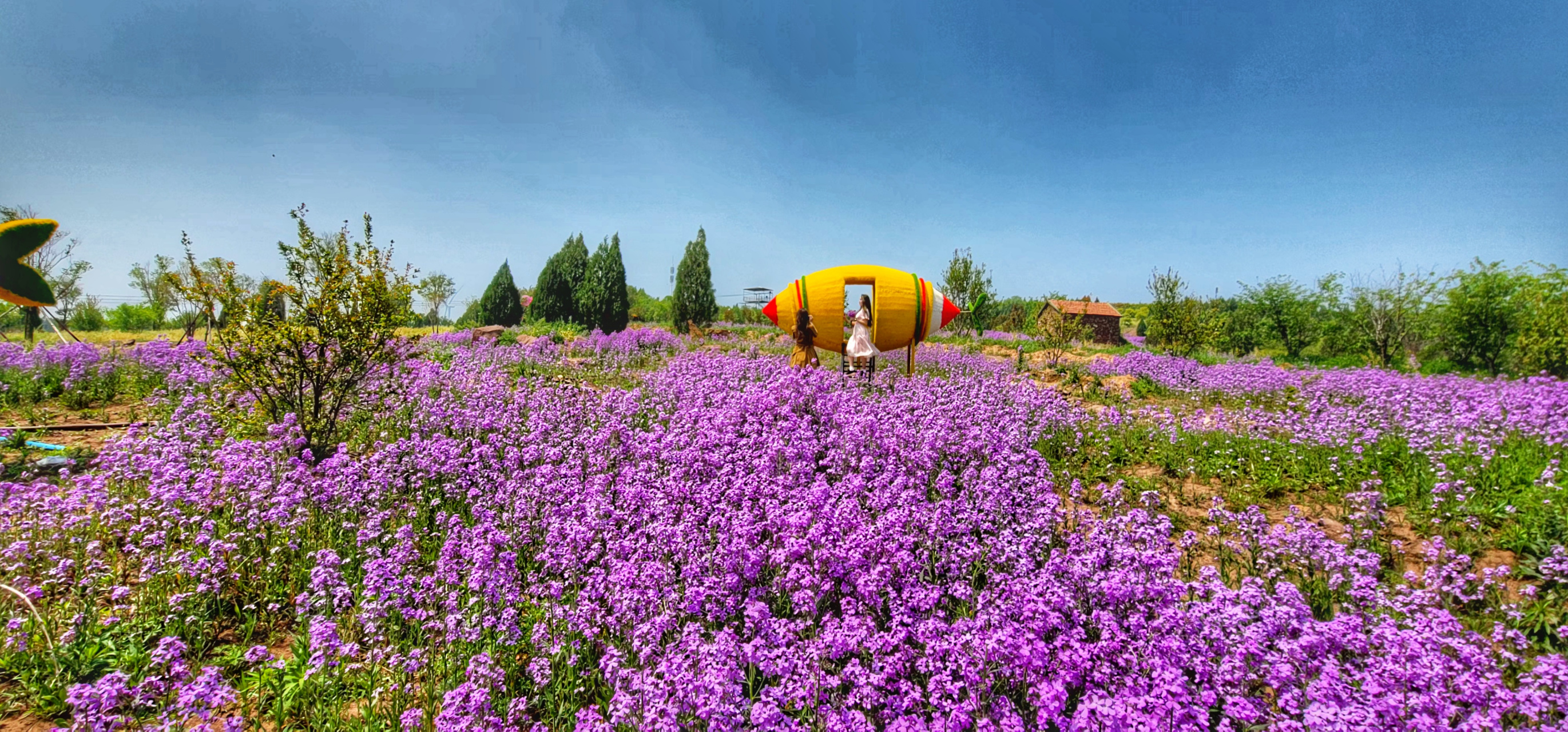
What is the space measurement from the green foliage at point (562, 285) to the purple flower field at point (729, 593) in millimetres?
32695

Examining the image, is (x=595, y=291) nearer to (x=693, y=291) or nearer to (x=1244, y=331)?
(x=693, y=291)

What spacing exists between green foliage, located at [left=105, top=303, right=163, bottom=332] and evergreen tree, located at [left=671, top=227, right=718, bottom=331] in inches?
2166

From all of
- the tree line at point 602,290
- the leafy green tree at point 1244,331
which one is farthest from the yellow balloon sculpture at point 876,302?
the leafy green tree at point 1244,331

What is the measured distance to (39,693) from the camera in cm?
316

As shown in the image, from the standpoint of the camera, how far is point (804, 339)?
1223 cm

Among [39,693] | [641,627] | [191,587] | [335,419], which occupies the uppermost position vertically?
[335,419]

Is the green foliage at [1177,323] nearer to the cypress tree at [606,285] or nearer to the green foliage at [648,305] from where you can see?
the cypress tree at [606,285]

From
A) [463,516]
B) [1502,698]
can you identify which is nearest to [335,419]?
[463,516]

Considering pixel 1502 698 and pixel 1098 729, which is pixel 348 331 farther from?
pixel 1502 698

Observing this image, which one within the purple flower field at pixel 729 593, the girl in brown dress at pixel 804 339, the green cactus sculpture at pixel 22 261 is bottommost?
the purple flower field at pixel 729 593

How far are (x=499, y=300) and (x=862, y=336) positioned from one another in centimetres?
3962

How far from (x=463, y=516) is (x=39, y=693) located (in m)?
2.37

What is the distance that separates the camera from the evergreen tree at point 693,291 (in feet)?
110

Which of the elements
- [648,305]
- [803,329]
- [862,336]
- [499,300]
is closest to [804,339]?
[803,329]
